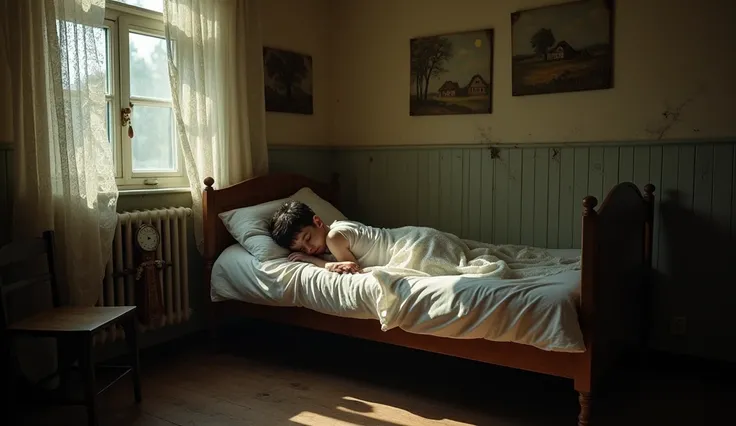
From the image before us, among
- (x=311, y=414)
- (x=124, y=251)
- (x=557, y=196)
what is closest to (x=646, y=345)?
(x=557, y=196)

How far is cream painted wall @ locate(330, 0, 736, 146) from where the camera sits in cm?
297

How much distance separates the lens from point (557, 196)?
11.3 feet

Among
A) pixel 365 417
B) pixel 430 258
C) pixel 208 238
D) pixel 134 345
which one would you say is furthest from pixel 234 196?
pixel 365 417

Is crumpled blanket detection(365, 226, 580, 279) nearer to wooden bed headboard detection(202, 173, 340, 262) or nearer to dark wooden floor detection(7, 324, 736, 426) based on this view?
dark wooden floor detection(7, 324, 736, 426)

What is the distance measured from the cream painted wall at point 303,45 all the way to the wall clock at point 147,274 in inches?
43.6

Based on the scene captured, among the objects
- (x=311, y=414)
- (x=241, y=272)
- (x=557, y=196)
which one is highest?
(x=557, y=196)

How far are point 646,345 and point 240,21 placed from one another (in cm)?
282

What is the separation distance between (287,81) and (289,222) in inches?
50.1

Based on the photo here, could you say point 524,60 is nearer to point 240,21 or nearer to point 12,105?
point 240,21

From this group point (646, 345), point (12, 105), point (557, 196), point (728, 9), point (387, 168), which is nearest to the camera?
point (12, 105)

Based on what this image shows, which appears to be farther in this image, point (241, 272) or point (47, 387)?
point (241, 272)

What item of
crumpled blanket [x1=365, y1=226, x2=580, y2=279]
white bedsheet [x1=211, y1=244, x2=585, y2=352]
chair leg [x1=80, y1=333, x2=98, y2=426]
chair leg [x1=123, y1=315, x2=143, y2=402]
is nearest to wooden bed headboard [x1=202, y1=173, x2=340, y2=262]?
white bedsheet [x1=211, y1=244, x2=585, y2=352]

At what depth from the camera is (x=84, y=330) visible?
220 centimetres

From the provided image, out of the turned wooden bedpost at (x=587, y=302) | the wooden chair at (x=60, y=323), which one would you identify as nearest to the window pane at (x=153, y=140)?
the wooden chair at (x=60, y=323)
